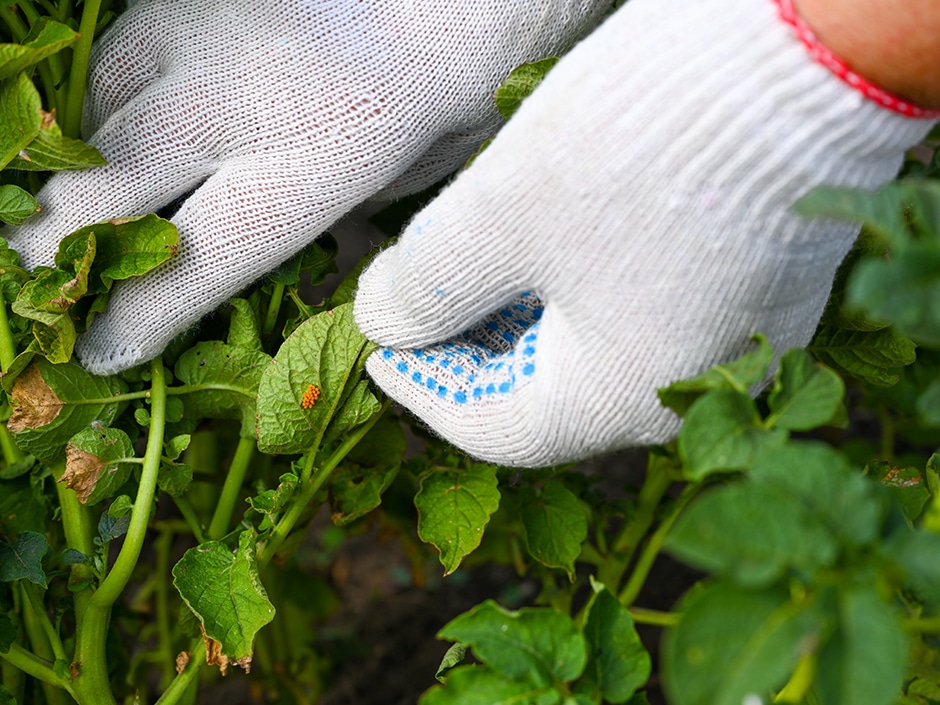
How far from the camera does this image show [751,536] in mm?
334

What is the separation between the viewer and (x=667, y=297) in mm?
524

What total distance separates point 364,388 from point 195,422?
0.56ft

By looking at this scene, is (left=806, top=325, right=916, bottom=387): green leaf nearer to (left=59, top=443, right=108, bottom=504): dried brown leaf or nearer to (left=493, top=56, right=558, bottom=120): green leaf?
(left=493, top=56, right=558, bottom=120): green leaf

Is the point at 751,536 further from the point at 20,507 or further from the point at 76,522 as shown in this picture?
the point at 20,507

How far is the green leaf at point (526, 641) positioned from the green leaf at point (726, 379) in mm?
133

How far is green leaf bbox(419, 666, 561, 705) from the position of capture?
0.45 metres

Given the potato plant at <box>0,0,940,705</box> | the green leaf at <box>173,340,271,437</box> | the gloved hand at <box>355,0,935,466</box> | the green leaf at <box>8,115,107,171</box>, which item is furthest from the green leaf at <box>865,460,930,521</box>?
Result: the green leaf at <box>8,115,107,171</box>

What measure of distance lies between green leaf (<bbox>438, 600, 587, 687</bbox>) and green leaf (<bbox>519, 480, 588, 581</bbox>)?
12.7 inches

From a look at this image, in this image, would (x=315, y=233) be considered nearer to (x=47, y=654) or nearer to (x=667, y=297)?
(x=667, y=297)

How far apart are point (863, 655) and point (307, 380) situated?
45 cm

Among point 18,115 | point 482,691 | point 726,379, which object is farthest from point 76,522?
point 726,379

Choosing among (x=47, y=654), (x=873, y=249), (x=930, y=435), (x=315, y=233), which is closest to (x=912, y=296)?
(x=873, y=249)

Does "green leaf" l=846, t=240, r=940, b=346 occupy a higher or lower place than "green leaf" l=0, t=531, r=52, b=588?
higher

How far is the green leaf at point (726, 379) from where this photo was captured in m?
0.45
